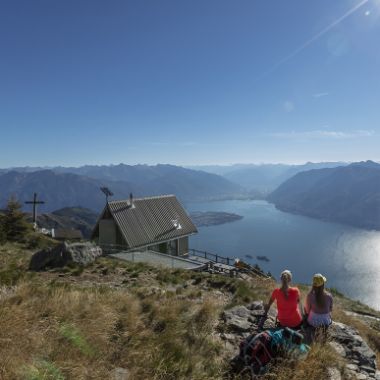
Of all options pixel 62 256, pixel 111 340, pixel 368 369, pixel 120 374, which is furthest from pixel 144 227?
pixel 120 374

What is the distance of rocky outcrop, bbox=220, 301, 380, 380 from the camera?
6.64 meters

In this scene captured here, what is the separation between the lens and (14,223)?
31.2 metres

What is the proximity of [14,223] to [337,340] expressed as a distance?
2965cm

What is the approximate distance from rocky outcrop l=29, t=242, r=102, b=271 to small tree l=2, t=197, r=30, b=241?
12.1 metres

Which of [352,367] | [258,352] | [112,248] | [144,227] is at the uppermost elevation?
[258,352]

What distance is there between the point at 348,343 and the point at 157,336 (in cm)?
433

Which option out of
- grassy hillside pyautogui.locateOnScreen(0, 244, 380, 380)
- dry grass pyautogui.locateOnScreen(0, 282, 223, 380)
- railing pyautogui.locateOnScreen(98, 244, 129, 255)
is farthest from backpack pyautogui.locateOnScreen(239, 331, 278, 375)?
railing pyautogui.locateOnScreen(98, 244, 129, 255)

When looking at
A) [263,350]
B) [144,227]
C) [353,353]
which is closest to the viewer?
[263,350]

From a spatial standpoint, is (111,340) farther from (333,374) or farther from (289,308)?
(289,308)

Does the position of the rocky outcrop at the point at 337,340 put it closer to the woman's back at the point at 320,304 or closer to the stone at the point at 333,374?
the stone at the point at 333,374

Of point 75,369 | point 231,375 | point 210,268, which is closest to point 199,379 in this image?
point 231,375

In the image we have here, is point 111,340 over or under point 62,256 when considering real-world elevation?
over

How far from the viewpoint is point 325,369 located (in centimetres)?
600

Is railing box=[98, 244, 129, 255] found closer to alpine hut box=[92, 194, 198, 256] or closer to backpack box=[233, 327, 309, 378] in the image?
alpine hut box=[92, 194, 198, 256]
